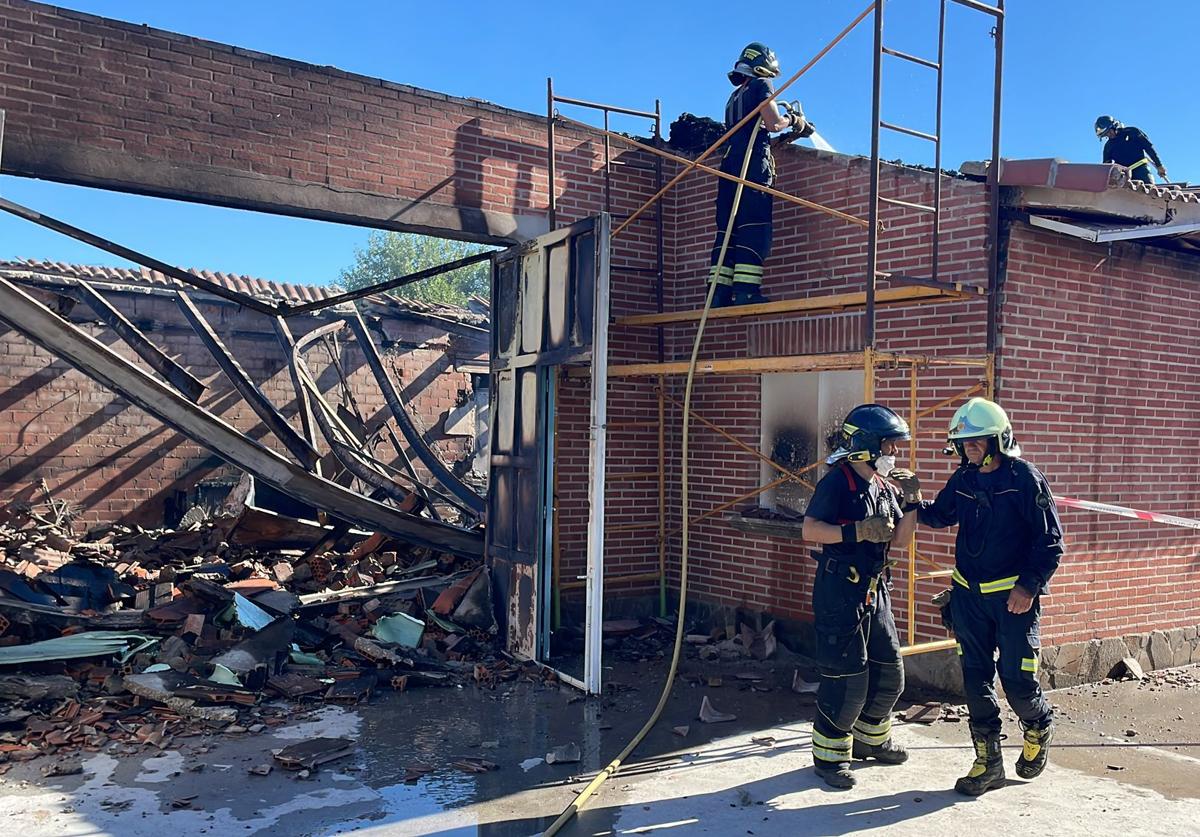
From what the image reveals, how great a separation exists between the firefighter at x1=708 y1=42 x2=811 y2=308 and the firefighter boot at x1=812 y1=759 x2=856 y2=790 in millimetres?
3567

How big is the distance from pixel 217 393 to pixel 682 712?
29.5ft

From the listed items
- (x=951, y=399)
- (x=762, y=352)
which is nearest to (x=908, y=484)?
(x=951, y=399)

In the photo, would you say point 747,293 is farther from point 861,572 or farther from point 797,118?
point 861,572

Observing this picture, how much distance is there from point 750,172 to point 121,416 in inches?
361

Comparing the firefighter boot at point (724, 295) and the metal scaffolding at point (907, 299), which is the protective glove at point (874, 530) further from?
the firefighter boot at point (724, 295)

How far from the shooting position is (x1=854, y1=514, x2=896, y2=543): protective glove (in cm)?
492

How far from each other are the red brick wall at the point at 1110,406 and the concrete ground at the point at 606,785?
1016 millimetres

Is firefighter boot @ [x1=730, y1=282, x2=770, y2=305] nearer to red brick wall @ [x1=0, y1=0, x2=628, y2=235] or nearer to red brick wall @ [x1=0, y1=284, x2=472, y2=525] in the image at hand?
red brick wall @ [x1=0, y1=0, x2=628, y2=235]

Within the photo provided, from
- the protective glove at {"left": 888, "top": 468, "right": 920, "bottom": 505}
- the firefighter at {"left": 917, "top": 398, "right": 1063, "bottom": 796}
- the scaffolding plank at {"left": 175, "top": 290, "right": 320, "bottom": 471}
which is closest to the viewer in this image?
the firefighter at {"left": 917, "top": 398, "right": 1063, "bottom": 796}

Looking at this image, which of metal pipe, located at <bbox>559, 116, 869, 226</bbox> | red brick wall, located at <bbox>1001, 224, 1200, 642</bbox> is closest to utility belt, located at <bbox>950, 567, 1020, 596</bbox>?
red brick wall, located at <bbox>1001, 224, 1200, 642</bbox>

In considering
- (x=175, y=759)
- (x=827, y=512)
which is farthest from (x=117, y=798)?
(x=827, y=512)

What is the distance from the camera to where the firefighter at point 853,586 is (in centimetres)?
508

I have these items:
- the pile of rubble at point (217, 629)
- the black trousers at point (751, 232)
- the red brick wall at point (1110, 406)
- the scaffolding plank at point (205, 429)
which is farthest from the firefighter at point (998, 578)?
the scaffolding plank at point (205, 429)

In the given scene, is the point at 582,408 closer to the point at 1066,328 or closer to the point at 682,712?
the point at 682,712
